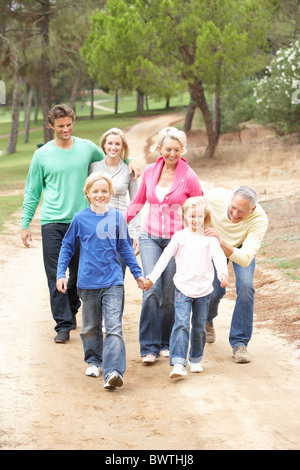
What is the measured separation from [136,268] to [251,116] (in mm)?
34229

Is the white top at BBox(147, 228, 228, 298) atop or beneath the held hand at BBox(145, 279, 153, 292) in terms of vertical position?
atop

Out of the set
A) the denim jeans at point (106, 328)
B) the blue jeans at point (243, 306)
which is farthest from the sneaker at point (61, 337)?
the blue jeans at point (243, 306)

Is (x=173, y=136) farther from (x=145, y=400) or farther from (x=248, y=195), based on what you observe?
(x=145, y=400)

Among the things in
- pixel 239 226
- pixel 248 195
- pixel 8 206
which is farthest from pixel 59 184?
pixel 8 206

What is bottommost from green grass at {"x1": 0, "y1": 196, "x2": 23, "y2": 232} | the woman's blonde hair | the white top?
green grass at {"x1": 0, "y1": 196, "x2": 23, "y2": 232}

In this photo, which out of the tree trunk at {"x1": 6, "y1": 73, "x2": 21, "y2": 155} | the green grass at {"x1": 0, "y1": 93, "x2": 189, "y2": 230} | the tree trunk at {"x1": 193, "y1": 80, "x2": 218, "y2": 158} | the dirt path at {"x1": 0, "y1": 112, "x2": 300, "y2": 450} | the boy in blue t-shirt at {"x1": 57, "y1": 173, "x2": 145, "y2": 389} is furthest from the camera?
the tree trunk at {"x1": 6, "y1": 73, "x2": 21, "y2": 155}

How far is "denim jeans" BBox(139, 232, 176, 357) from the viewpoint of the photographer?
6047 millimetres

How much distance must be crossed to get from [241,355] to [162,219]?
145 cm

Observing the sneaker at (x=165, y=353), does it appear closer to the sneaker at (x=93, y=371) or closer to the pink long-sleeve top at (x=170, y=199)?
the sneaker at (x=93, y=371)

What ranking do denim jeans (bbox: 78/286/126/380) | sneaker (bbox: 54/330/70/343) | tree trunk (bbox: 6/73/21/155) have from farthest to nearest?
tree trunk (bbox: 6/73/21/155)
sneaker (bbox: 54/330/70/343)
denim jeans (bbox: 78/286/126/380)

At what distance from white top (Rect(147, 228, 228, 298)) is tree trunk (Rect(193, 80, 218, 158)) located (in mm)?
22715

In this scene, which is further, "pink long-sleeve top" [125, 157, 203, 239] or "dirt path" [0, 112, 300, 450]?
"pink long-sleeve top" [125, 157, 203, 239]

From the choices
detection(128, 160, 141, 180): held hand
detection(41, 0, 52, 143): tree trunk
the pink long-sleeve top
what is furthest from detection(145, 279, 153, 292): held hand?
detection(41, 0, 52, 143): tree trunk

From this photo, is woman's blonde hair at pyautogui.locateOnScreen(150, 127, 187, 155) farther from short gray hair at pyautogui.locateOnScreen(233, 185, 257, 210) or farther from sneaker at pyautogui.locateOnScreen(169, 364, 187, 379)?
sneaker at pyautogui.locateOnScreen(169, 364, 187, 379)
